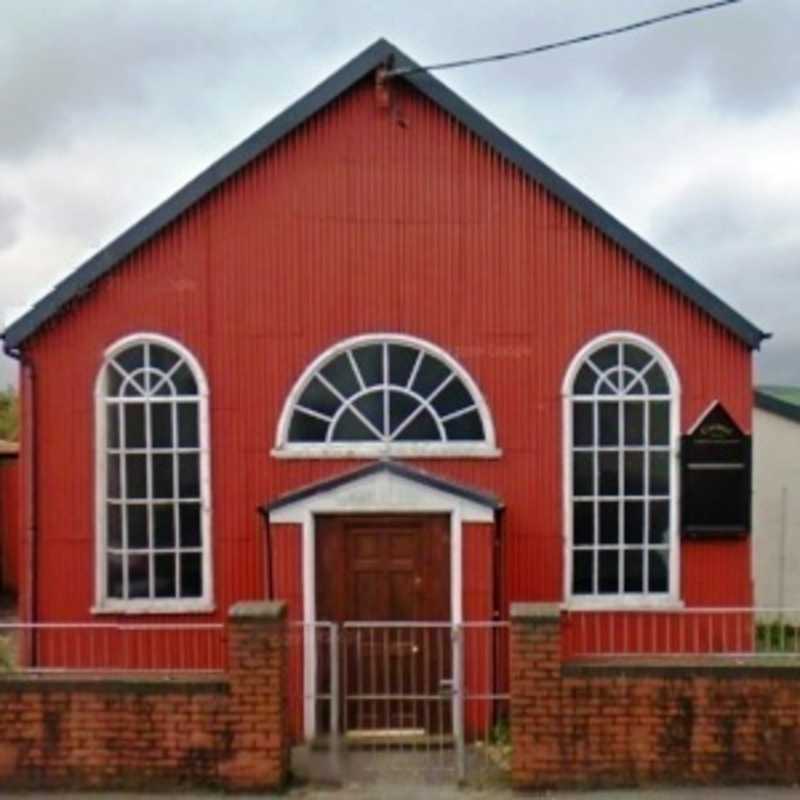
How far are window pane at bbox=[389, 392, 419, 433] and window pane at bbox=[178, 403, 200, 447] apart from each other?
1948mm

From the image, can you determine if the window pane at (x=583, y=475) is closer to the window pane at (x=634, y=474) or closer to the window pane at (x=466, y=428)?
the window pane at (x=634, y=474)

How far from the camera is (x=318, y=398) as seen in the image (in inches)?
396

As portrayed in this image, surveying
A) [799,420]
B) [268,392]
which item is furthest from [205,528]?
[799,420]

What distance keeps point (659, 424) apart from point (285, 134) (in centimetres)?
475

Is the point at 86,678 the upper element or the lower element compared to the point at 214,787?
upper

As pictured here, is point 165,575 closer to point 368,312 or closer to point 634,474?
point 368,312

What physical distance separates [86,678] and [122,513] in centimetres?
288

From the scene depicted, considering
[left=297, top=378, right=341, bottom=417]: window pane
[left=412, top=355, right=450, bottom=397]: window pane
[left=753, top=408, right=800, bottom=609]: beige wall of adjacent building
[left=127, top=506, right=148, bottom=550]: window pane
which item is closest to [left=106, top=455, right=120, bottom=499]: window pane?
[left=127, top=506, right=148, bottom=550]: window pane

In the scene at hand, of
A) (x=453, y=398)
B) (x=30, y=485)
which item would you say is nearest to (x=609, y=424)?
(x=453, y=398)

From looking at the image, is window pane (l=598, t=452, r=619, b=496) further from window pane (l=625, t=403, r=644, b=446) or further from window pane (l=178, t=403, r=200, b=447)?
window pane (l=178, t=403, r=200, b=447)

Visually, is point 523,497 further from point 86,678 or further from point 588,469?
point 86,678

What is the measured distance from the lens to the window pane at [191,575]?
10.0m

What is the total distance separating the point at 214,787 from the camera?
728 centimetres

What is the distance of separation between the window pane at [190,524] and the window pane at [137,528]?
1.23 feet
